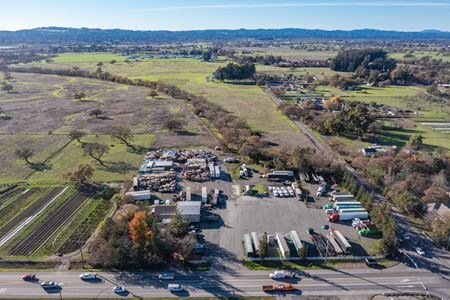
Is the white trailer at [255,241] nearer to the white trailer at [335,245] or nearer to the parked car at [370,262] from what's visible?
the white trailer at [335,245]

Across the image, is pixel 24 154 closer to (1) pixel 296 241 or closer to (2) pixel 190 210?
(2) pixel 190 210

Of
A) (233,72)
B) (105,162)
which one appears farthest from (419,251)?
(233,72)

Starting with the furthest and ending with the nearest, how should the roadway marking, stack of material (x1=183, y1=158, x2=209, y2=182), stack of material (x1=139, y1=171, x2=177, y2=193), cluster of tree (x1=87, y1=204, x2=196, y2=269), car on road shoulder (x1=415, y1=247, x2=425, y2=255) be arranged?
stack of material (x1=183, y1=158, x2=209, y2=182) → stack of material (x1=139, y1=171, x2=177, y2=193) → the roadway marking → car on road shoulder (x1=415, y1=247, x2=425, y2=255) → cluster of tree (x1=87, y1=204, x2=196, y2=269)

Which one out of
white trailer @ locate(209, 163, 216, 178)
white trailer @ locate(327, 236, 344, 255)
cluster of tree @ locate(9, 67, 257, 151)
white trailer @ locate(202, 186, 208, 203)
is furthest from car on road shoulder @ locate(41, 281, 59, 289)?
cluster of tree @ locate(9, 67, 257, 151)

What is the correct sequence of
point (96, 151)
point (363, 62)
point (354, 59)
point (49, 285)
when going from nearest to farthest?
1. point (49, 285)
2. point (96, 151)
3. point (363, 62)
4. point (354, 59)

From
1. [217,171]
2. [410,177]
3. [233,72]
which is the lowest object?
[217,171]

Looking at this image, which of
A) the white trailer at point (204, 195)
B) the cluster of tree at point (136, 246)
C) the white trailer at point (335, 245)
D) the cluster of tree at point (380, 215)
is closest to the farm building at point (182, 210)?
the white trailer at point (204, 195)

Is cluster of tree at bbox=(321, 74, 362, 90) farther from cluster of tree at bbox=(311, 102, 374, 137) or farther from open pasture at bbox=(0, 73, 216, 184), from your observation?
open pasture at bbox=(0, 73, 216, 184)
